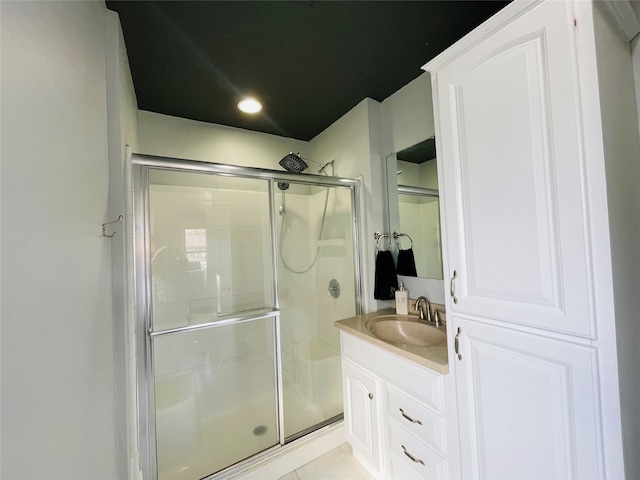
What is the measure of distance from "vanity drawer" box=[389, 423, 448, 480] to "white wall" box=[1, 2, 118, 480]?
120 centimetres

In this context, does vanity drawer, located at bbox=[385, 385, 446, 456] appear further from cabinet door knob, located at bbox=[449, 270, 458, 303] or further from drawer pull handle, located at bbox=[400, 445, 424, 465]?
cabinet door knob, located at bbox=[449, 270, 458, 303]

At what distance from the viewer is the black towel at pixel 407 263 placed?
1.73 m

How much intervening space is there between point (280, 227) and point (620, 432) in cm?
210

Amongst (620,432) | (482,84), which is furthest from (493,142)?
(620,432)

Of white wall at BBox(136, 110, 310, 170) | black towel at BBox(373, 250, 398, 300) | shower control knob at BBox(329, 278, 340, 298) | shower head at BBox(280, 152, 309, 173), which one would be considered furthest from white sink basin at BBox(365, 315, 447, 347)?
white wall at BBox(136, 110, 310, 170)

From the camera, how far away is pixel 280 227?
2287 mm

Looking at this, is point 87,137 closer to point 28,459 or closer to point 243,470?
point 28,459

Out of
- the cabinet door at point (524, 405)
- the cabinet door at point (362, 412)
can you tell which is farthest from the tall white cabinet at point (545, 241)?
the cabinet door at point (362, 412)

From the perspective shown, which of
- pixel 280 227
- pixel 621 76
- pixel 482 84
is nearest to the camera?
pixel 621 76

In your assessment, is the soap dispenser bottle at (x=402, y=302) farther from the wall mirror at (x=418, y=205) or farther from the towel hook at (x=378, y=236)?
the towel hook at (x=378, y=236)

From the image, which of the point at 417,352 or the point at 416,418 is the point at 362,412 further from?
the point at 417,352

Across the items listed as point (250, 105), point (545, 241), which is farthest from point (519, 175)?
point (250, 105)

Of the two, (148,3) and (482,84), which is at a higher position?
(148,3)

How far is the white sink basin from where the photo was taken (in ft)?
4.67
